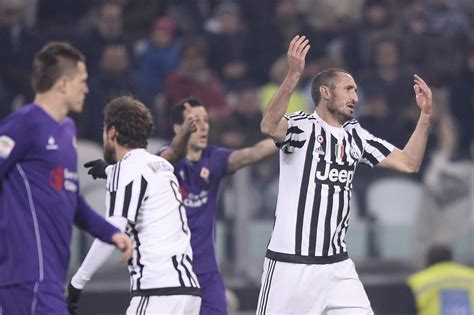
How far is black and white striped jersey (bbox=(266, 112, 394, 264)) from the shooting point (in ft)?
24.7

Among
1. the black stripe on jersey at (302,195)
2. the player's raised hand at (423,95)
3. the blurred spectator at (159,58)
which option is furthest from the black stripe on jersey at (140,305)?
the blurred spectator at (159,58)

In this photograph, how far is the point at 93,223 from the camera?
6.20 meters

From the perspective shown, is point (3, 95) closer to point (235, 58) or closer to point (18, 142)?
point (235, 58)

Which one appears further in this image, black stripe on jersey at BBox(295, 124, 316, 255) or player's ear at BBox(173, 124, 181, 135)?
player's ear at BBox(173, 124, 181, 135)

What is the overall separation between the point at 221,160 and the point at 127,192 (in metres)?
2.23

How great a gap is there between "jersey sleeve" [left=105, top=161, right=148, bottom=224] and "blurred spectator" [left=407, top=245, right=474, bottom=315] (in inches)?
201

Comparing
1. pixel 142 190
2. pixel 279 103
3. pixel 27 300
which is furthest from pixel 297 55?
pixel 27 300

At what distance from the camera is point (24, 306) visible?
229 inches

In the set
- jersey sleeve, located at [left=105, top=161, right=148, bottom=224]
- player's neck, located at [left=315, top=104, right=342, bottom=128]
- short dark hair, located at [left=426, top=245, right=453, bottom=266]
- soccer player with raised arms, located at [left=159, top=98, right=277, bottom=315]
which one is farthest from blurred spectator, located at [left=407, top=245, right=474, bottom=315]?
jersey sleeve, located at [left=105, top=161, right=148, bottom=224]

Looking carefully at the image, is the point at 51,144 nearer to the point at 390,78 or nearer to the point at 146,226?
the point at 146,226

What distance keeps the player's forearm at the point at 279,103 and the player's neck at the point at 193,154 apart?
4.60 feet

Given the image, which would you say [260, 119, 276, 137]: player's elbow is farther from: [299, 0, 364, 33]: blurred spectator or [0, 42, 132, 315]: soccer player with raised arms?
[299, 0, 364, 33]: blurred spectator

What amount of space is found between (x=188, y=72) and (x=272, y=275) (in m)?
5.94

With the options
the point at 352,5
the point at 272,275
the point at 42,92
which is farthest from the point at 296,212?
the point at 352,5
